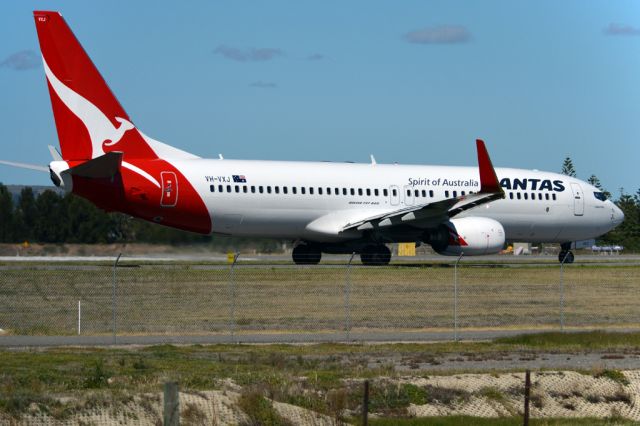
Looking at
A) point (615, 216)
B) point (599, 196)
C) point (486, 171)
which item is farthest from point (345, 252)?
point (615, 216)

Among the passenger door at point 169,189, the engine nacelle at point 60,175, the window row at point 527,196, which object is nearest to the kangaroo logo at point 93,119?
the engine nacelle at point 60,175

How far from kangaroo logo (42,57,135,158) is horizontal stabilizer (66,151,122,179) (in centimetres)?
178

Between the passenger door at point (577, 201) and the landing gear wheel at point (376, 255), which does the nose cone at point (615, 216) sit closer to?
the passenger door at point (577, 201)

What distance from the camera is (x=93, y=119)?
37844mm

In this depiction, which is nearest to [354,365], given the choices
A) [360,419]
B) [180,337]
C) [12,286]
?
[360,419]

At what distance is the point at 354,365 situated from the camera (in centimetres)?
1862

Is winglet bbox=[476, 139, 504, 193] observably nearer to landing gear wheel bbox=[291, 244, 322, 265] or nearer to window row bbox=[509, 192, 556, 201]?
window row bbox=[509, 192, 556, 201]

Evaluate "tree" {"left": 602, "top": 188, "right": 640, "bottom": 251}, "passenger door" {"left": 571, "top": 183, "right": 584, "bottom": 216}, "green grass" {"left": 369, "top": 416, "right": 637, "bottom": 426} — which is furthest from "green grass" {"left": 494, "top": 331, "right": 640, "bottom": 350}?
"tree" {"left": 602, "top": 188, "right": 640, "bottom": 251}

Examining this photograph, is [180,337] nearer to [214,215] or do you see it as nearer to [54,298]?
[54,298]

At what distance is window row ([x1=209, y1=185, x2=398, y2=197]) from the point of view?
3941 cm

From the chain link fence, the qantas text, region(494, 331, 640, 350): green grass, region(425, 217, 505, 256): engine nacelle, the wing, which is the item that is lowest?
region(494, 331, 640, 350): green grass

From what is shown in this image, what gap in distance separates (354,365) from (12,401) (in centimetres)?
657

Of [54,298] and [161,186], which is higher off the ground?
[161,186]

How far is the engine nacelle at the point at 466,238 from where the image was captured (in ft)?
136
